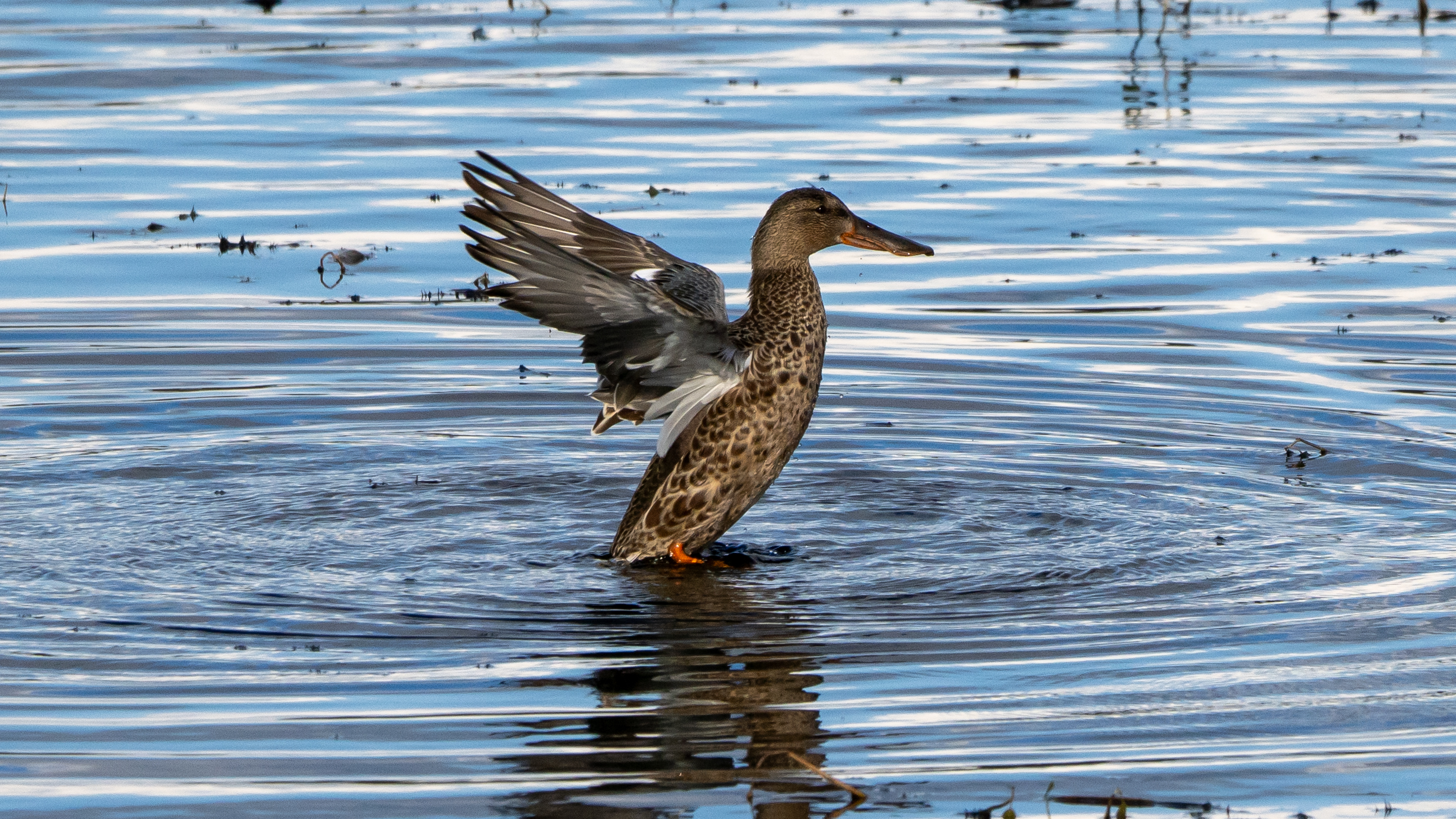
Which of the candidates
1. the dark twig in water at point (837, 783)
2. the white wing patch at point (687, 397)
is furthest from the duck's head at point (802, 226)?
the dark twig in water at point (837, 783)

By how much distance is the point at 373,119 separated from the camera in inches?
613

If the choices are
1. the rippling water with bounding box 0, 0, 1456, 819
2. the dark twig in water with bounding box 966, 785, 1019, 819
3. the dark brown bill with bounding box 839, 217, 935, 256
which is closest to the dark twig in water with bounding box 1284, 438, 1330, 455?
the rippling water with bounding box 0, 0, 1456, 819

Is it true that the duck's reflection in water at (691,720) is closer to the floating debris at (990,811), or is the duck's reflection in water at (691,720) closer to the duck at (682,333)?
the floating debris at (990,811)

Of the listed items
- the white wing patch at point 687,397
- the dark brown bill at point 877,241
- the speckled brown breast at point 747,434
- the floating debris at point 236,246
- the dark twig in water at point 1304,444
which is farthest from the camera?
the floating debris at point 236,246

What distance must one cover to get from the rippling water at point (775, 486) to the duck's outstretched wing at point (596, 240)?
0.92m

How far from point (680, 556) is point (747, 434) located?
0.54 metres

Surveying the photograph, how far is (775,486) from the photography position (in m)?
7.78

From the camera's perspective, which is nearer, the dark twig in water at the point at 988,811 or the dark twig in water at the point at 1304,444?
the dark twig in water at the point at 988,811

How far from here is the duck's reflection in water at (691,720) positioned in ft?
14.7

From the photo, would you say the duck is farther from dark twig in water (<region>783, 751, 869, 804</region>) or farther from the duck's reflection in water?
dark twig in water (<region>783, 751, 869, 804</region>)

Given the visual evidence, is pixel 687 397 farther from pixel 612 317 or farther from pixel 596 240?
pixel 596 240

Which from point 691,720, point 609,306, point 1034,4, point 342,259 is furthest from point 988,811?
point 1034,4

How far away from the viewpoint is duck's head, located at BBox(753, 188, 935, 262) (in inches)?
274

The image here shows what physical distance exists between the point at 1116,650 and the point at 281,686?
223 cm
